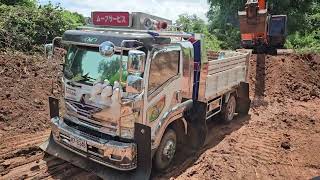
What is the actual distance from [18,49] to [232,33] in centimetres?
1340

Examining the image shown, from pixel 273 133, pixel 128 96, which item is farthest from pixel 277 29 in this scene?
pixel 128 96

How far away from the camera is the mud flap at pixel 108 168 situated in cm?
516

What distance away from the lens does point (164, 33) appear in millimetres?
5961

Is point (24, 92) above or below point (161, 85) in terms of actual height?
below

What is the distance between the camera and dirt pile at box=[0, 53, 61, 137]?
7.68 meters

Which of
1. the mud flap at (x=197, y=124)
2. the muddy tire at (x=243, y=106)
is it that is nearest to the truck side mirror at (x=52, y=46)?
the mud flap at (x=197, y=124)

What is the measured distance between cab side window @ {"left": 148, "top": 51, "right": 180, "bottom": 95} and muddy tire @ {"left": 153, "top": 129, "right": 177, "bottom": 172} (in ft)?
3.11

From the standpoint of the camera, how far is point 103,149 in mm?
5250

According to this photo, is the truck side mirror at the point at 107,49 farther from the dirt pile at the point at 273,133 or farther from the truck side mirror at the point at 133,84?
the dirt pile at the point at 273,133

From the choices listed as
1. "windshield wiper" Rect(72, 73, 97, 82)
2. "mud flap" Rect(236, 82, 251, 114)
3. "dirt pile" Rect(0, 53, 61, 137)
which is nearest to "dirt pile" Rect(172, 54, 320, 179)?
"mud flap" Rect(236, 82, 251, 114)

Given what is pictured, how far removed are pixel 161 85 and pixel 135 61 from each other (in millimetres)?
1095

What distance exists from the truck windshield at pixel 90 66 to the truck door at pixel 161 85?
460 mm

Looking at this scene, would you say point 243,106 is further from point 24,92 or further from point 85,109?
point 24,92

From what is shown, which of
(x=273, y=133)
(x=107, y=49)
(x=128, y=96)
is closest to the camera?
(x=107, y=49)
